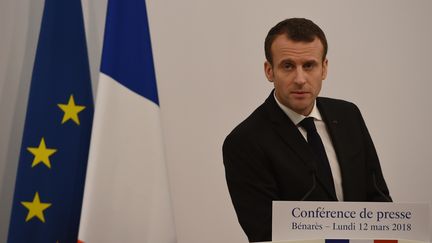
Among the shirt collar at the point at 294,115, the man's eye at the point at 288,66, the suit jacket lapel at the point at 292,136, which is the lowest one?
the suit jacket lapel at the point at 292,136

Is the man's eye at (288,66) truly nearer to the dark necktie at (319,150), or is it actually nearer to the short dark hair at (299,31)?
the short dark hair at (299,31)

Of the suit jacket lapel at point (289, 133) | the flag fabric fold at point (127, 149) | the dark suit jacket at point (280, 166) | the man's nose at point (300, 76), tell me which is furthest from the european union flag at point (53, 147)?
the man's nose at point (300, 76)

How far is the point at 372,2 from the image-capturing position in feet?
8.82

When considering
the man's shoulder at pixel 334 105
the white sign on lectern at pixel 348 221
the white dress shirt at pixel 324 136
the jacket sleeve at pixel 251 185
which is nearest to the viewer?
the white sign on lectern at pixel 348 221

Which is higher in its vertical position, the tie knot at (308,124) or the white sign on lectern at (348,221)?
the tie knot at (308,124)

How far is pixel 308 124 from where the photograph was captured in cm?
185

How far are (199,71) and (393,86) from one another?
3.55ft

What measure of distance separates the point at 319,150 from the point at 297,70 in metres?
0.31

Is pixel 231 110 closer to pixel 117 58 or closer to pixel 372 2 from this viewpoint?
pixel 117 58

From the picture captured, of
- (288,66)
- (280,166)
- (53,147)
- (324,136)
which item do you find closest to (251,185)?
(280,166)

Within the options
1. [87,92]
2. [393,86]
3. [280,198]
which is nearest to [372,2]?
[393,86]

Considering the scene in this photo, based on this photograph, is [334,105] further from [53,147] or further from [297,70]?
[53,147]

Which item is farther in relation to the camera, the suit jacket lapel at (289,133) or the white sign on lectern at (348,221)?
the suit jacket lapel at (289,133)

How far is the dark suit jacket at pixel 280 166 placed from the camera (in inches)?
67.5
